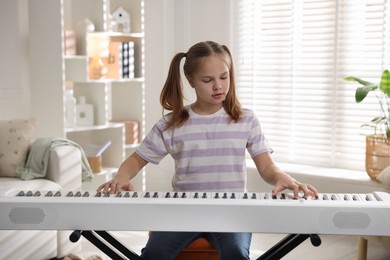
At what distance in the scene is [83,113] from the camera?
4.59 m

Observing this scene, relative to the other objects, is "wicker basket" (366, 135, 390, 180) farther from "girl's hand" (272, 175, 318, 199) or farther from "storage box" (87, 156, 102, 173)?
"girl's hand" (272, 175, 318, 199)

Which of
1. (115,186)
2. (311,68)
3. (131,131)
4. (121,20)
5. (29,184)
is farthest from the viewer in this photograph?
(131,131)

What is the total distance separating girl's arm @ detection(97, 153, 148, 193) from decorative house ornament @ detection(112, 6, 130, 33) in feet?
8.38

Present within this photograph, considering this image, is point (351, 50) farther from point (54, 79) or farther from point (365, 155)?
point (54, 79)

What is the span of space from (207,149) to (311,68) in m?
2.43

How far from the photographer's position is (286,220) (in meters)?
1.88

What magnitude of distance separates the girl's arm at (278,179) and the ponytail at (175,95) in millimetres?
324

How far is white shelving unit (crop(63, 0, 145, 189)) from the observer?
14.8ft

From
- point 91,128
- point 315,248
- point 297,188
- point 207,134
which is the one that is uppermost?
point 207,134

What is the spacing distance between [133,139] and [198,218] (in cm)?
315

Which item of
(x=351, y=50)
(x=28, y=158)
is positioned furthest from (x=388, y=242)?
(x=28, y=158)

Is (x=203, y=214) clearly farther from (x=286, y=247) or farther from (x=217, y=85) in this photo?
(x=217, y=85)

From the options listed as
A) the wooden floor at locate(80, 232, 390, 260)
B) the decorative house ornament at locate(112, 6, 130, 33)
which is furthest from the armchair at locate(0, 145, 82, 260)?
the decorative house ornament at locate(112, 6, 130, 33)

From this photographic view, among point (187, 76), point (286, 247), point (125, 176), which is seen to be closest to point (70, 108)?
point (187, 76)
